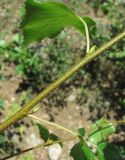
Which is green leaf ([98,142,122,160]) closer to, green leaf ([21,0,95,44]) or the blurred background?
green leaf ([21,0,95,44])

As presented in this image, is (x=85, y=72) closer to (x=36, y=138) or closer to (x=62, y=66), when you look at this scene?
(x=62, y=66)

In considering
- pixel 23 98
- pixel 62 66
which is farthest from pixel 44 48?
pixel 23 98

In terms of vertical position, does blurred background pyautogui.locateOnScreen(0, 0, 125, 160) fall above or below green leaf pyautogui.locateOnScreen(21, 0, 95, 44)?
below

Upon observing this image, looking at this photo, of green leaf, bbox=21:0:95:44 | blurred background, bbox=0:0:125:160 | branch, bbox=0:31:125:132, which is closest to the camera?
branch, bbox=0:31:125:132

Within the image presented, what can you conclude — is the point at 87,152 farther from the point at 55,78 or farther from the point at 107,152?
the point at 55,78

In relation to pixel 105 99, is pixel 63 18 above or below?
above

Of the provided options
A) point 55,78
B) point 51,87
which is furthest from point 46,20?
point 55,78

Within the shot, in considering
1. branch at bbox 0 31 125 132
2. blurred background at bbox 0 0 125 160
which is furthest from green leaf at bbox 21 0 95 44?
blurred background at bbox 0 0 125 160
